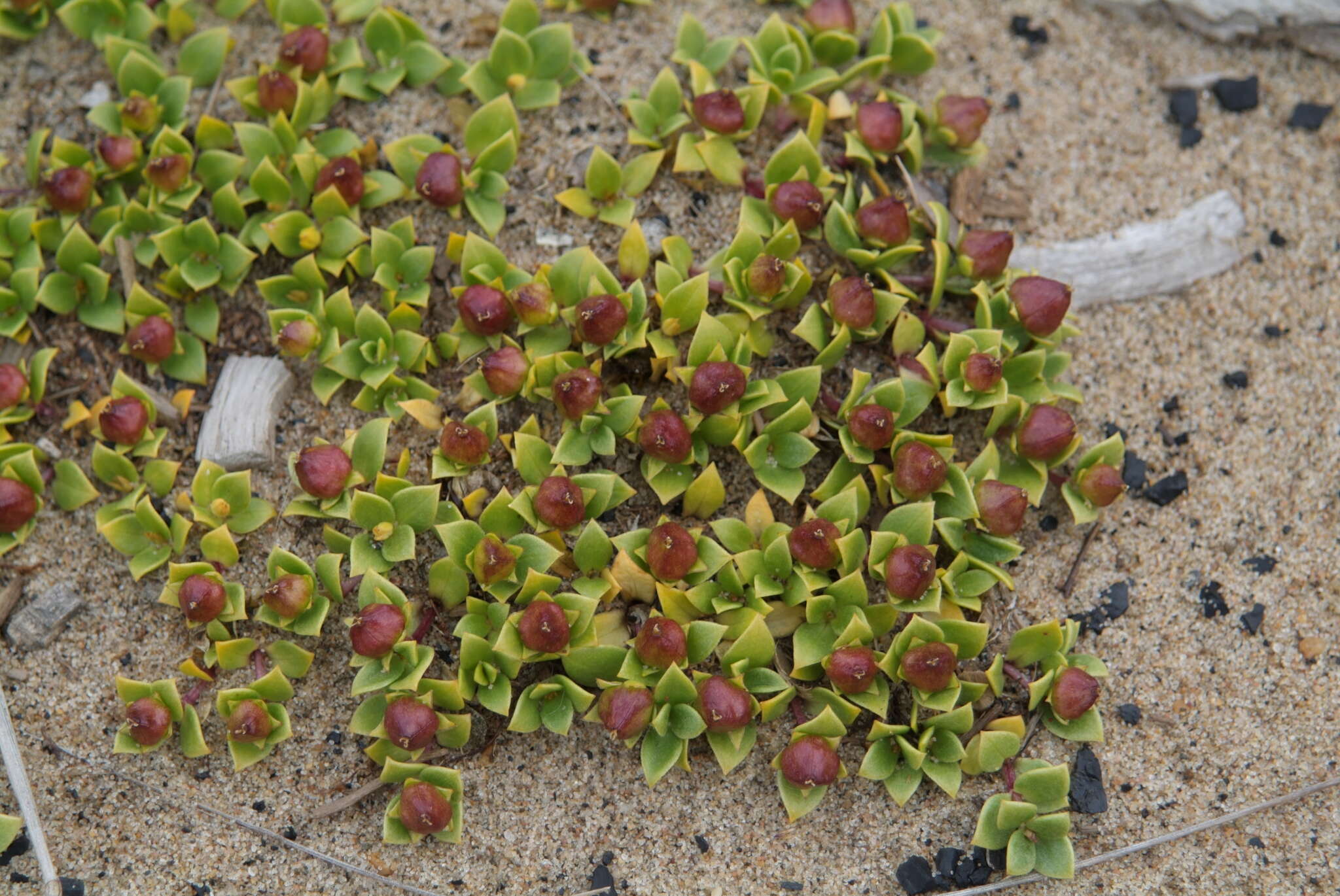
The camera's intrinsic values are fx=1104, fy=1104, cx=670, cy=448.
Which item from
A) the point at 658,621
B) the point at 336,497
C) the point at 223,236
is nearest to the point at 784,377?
the point at 658,621

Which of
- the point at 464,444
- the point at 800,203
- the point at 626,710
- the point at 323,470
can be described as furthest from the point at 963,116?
the point at 323,470

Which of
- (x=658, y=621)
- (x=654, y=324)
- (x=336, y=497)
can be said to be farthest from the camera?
(x=654, y=324)

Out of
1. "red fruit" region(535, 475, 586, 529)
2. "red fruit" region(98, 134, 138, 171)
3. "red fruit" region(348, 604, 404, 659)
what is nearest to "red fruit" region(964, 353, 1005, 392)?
"red fruit" region(535, 475, 586, 529)

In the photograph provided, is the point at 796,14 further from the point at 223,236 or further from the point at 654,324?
the point at 223,236

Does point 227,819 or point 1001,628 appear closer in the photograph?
point 227,819

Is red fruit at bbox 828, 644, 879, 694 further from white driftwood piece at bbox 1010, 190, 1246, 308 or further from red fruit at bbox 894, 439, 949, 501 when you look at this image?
white driftwood piece at bbox 1010, 190, 1246, 308

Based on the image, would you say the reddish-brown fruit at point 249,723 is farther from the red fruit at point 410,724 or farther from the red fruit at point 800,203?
the red fruit at point 800,203
